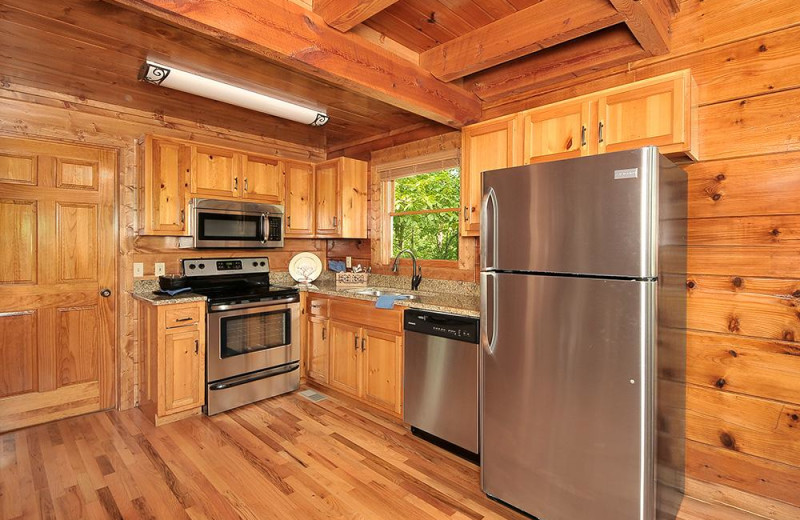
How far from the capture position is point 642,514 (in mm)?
1729

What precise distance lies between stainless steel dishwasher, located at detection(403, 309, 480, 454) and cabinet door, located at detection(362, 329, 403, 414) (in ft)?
0.30

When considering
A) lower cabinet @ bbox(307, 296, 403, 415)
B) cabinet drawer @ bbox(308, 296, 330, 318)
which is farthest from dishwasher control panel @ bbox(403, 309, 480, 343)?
cabinet drawer @ bbox(308, 296, 330, 318)

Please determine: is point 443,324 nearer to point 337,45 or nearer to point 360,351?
point 360,351

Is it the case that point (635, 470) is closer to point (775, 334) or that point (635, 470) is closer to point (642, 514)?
point (642, 514)

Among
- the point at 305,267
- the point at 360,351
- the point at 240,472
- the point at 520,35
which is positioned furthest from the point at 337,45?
the point at 305,267

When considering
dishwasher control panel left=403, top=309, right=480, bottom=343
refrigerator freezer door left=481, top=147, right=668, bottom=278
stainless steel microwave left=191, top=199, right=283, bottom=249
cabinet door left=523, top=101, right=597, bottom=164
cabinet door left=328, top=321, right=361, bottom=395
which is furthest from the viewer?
Answer: stainless steel microwave left=191, top=199, right=283, bottom=249

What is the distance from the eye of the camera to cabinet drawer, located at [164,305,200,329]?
3.10 meters

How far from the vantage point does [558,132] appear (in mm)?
2445

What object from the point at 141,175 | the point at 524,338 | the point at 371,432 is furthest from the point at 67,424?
the point at 524,338

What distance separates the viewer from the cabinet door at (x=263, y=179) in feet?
12.4

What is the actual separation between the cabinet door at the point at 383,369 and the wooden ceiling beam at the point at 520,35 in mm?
1858

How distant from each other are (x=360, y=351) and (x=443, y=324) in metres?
0.92

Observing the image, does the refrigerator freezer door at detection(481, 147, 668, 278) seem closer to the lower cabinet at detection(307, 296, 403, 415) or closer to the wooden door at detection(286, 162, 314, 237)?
the lower cabinet at detection(307, 296, 403, 415)

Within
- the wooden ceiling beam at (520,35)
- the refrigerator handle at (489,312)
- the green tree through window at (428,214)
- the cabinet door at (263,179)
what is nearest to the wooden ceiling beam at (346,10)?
the wooden ceiling beam at (520,35)
